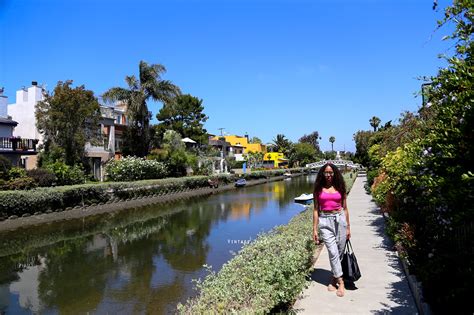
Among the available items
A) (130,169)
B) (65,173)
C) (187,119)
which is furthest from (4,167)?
(187,119)

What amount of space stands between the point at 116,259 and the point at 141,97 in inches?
1118

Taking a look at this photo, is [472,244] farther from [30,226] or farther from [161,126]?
[161,126]

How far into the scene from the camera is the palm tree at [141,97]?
39.6 metres

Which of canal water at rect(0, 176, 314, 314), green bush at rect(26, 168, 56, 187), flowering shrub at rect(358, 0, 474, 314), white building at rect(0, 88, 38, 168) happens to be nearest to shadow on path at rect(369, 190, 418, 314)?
flowering shrub at rect(358, 0, 474, 314)

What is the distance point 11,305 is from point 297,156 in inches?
4017

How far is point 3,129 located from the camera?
30297mm

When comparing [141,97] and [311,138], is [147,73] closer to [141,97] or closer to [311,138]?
[141,97]

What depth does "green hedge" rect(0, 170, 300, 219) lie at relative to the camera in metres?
19.7

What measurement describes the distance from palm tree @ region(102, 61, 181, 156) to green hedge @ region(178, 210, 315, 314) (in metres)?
35.2

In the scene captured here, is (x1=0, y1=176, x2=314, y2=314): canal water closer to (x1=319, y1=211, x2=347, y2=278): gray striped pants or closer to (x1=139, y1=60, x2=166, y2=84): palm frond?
(x1=319, y1=211, x2=347, y2=278): gray striped pants

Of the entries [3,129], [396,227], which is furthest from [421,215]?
[3,129]

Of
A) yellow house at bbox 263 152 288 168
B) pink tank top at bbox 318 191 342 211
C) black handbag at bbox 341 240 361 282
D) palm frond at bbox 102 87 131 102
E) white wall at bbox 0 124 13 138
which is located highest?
palm frond at bbox 102 87 131 102

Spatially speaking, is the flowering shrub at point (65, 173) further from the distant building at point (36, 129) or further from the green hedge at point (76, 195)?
the distant building at point (36, 129)

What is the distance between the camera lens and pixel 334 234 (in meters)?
6.19
